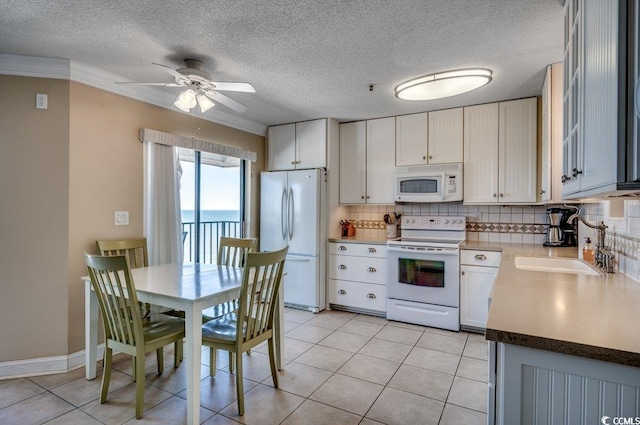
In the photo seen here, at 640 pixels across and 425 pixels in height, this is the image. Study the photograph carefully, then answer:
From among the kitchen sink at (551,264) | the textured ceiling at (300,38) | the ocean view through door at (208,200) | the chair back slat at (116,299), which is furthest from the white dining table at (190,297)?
the kitchen sink at (551,264)

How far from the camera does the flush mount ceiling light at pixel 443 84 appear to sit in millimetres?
2700

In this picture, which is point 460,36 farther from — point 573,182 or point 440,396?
point 440,396

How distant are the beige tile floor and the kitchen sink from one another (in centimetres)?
87

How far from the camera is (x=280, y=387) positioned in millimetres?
2322

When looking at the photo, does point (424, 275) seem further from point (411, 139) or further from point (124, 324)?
point (124, 324)

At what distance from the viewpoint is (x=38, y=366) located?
2.48m

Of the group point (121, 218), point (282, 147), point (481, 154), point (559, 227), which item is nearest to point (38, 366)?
point (121, 218)

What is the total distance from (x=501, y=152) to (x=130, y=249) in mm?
3726

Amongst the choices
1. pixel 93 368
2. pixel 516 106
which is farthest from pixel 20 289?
pixel 516 106

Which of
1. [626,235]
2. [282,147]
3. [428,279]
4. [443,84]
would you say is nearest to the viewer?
[626,235]

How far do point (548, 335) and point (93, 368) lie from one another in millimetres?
2822

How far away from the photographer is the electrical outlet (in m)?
2.51

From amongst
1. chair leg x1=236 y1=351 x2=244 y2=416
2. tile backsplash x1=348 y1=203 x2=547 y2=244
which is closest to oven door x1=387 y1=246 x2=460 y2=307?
tile backsplash x1=348 y1=203 x2=547 y2=244

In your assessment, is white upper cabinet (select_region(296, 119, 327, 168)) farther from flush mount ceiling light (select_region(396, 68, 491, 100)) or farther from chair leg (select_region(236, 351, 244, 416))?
chair leg (select_region(236, 351, 244, 416))
